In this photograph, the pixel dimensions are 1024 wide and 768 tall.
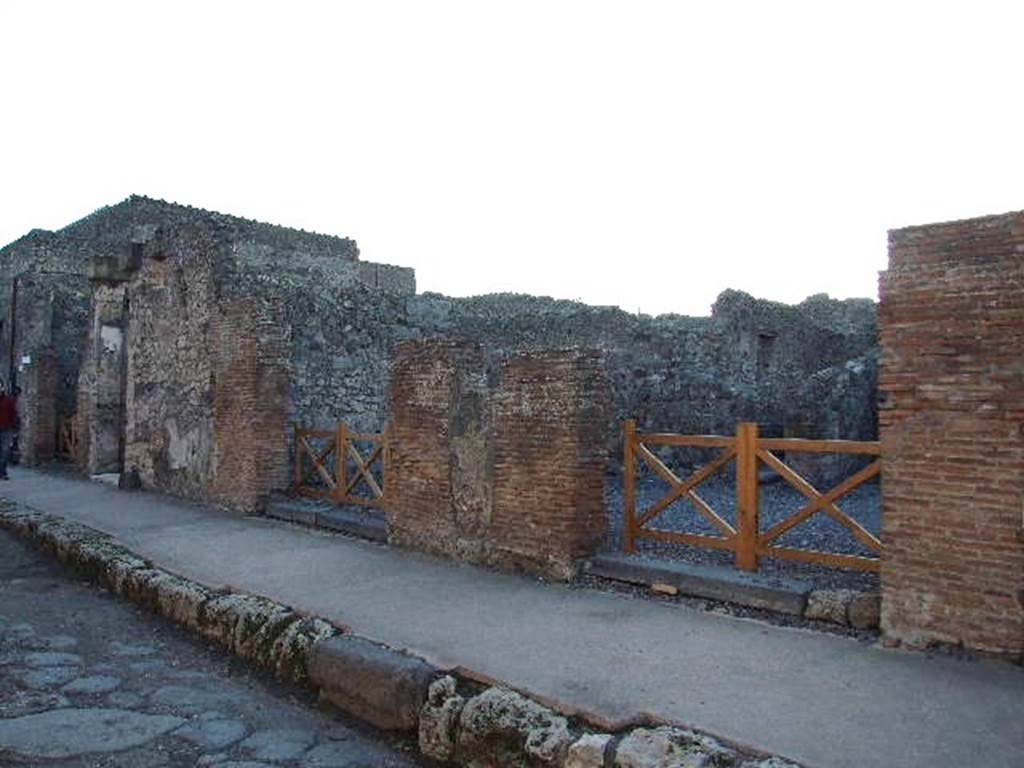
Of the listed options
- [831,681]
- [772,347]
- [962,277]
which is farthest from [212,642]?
[772,347]

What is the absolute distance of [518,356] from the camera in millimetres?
6586

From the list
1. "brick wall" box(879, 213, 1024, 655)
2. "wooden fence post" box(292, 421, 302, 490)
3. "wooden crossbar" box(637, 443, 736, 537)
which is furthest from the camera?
"wooden fence post" box(292, 421, 302, 490)

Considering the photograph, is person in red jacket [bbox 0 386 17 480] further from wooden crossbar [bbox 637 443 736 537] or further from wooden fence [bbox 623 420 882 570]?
wooden crossbar [bbox 637 443 736 537]

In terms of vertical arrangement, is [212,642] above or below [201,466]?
below

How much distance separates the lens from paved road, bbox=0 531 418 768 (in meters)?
3.99

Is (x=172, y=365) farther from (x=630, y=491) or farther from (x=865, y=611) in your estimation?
(x=865, y=611)

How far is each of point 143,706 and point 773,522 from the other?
243 inches

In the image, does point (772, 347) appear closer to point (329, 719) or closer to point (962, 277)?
point (962, 277)

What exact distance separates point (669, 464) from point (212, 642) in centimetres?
799

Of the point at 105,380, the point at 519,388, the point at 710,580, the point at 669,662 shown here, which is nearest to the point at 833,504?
the point at 710,580

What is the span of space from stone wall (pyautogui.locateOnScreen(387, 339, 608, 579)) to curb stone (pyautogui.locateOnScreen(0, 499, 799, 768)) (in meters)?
1.84

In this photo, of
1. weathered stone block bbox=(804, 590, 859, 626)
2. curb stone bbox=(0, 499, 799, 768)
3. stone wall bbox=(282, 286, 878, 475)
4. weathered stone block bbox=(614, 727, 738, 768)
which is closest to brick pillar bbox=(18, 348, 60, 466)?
stone wall bbox=(282, 286, 878, 475)

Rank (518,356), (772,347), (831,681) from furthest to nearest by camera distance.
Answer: (772,347) → (518,356) → (831,681)

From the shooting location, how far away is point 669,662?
430 centimetres
